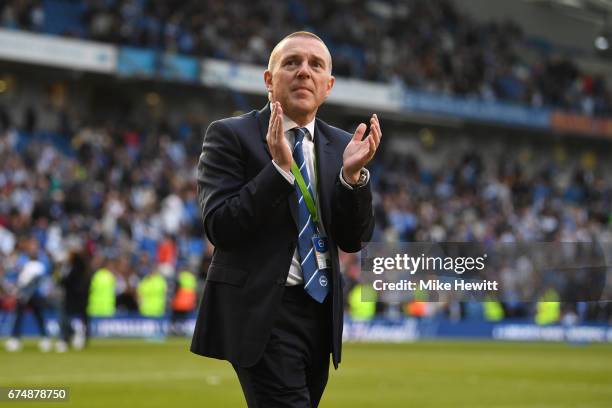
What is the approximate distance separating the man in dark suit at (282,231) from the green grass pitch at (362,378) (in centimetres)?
750

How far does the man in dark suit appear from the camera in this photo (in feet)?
14.7

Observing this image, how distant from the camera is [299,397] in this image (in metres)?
4.52

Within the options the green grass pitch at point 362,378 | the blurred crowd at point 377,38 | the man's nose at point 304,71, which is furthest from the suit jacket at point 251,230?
the blurred crowd at point 377,38

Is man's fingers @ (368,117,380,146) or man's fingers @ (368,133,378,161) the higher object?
man's fingers @ (368,117,380,146)

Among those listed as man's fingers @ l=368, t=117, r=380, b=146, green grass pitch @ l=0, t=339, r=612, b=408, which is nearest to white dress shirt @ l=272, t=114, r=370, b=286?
man's fingers @ l=368, t=117, r=380, b=146

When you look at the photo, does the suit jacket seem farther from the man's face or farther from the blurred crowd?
the blurred crowd

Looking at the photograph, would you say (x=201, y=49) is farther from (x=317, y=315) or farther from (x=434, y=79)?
(x=317, y=315)

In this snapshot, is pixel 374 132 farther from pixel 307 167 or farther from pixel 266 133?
pixel 266 133

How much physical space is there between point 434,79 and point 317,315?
1640 inches

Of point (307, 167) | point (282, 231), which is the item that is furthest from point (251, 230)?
point (307, 167)

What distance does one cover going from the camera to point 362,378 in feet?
52.9

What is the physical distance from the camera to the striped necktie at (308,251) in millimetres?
4562

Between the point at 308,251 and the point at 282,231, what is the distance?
0.45ft

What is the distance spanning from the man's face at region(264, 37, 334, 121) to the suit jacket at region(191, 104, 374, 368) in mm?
182
